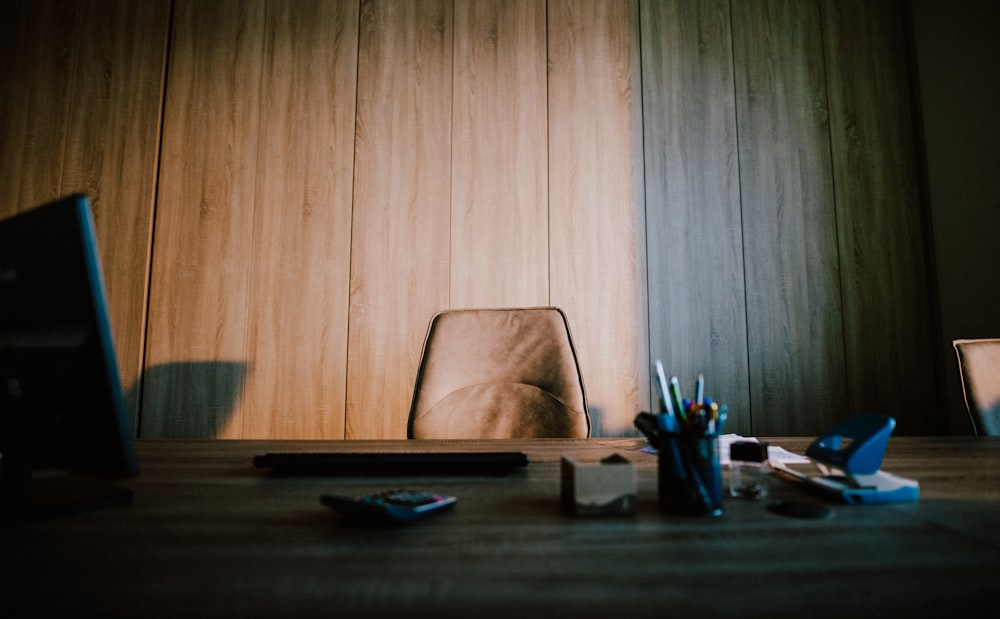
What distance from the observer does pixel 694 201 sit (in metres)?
2.90

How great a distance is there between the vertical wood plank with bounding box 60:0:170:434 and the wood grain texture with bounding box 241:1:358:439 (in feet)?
1.98

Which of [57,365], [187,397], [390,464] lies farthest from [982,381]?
[187,397]

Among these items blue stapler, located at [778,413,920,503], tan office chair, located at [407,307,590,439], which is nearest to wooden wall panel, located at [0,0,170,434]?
tan office chair, located at [407,307,590,439]

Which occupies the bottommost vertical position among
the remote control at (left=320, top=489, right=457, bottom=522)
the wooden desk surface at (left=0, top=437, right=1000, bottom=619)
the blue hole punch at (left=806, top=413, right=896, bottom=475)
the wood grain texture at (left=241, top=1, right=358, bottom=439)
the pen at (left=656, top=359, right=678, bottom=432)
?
the wooden desk surface at (left=0, top=437, right=1000, bottom=619)

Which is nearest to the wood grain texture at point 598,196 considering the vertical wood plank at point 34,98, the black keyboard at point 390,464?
the black keyboard at point 390,464

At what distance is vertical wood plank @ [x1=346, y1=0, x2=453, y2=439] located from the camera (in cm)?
279

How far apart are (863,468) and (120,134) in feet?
11.8

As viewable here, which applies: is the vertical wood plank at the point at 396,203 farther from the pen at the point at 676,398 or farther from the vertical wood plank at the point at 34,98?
the pen at the point at 676,398

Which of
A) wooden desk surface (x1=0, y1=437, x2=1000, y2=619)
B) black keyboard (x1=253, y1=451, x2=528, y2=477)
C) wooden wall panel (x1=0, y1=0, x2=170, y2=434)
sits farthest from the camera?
wooden wall panel (x1=0, y1=0, x2=170, y2=434)

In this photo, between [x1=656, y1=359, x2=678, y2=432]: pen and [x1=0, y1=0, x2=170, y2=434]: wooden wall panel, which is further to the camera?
[x1=0, y1=0, x2=170, y2=434]: wooden wall panel

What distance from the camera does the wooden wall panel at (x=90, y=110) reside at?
289 centimetres

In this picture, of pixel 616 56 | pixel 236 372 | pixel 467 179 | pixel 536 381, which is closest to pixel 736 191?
pixel 616 56

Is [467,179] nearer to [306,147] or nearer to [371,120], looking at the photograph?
[371,120]

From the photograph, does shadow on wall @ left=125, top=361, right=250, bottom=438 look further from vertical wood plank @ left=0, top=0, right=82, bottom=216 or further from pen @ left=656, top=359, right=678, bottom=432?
pen @ left=656, top=359, right=678, bottom=432
